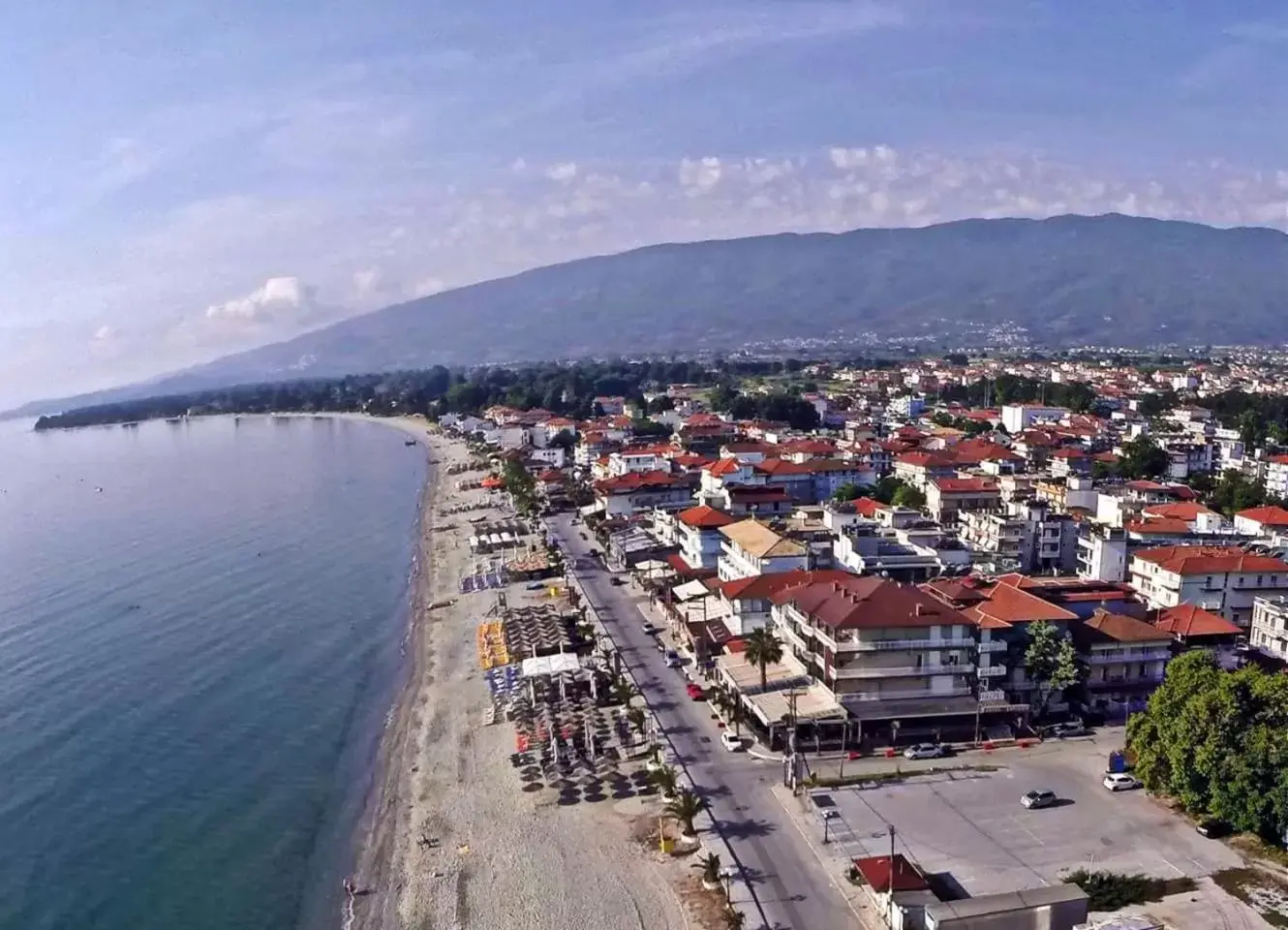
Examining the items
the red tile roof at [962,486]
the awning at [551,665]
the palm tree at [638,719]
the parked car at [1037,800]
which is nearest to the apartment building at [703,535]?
the awning at [551,665]

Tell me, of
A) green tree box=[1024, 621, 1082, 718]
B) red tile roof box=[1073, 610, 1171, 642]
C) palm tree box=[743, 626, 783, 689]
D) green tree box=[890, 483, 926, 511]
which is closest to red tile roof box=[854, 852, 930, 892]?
palm tree box=[743, 626, 783, 689]

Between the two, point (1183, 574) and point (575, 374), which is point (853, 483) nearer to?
point (1183, 574)

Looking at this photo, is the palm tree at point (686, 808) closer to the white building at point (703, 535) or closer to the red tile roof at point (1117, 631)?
the red tile roof at point (1117, 631)

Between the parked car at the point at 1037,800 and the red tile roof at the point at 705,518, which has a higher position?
the red tile roof at the point at 705,518

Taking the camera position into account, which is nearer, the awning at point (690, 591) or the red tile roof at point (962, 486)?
the awning at point (690, 591)

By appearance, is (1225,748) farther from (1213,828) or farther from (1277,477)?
(1277,477)

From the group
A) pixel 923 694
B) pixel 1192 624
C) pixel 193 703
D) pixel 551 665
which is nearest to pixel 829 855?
pixel 923 694
